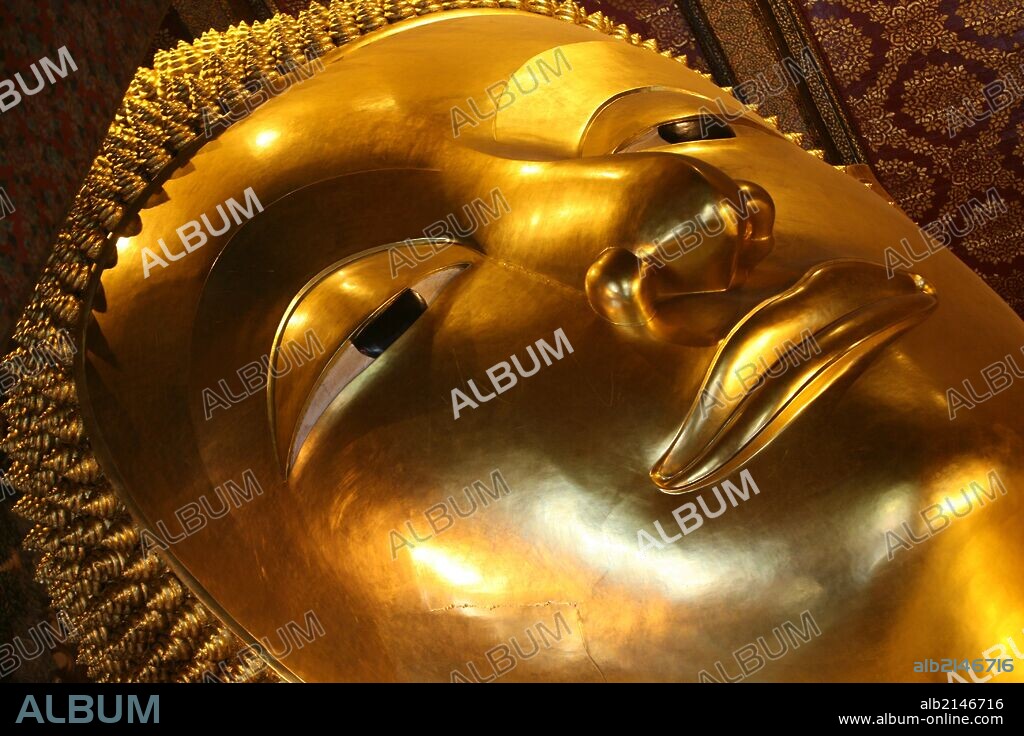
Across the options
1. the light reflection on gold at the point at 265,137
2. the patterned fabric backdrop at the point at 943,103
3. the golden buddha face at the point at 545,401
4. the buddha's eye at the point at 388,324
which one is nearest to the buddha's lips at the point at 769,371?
the golden buddha face at the point at 545,401

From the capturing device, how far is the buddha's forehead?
102 cm

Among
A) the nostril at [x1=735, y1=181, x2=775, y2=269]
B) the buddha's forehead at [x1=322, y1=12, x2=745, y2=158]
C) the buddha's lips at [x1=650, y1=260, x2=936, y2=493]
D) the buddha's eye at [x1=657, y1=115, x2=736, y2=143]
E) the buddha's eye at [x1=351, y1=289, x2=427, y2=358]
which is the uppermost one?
the buddha's forehead at [x1=322, y1=12, x2=745, y2=158]

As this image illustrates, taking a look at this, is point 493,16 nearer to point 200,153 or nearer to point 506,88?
point 506,88

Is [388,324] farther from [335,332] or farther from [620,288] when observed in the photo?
[620,288]

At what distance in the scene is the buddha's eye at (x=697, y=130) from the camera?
108 cm

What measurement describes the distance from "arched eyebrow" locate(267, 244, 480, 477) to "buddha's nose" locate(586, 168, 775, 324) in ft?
0.59

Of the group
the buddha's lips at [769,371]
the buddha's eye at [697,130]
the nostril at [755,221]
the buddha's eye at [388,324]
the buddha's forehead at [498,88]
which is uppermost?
the buddha's forehead at [498,88]

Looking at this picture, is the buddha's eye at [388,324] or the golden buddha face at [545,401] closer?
the golden buddha face at [545,401]

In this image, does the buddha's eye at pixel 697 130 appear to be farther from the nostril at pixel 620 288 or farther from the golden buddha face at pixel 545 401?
the nostril at pixel 620 288

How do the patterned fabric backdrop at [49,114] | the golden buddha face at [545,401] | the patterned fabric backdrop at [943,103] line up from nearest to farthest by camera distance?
the patterned fabric backdrop at [49,114], the golden buddha face at [545,401], the patterned fabric backdrop at [943,103]

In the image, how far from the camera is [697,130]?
1.09 metres

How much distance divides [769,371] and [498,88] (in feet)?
1.51

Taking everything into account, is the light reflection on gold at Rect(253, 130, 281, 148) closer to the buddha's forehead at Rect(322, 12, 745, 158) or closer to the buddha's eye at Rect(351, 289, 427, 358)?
the buddha's forehead at Rect(322, 12, 745, 158)

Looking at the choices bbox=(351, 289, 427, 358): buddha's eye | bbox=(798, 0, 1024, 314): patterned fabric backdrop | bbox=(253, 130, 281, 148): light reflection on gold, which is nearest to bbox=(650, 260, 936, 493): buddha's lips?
bbox=(351, 289, 427, 358): buddha's eye
